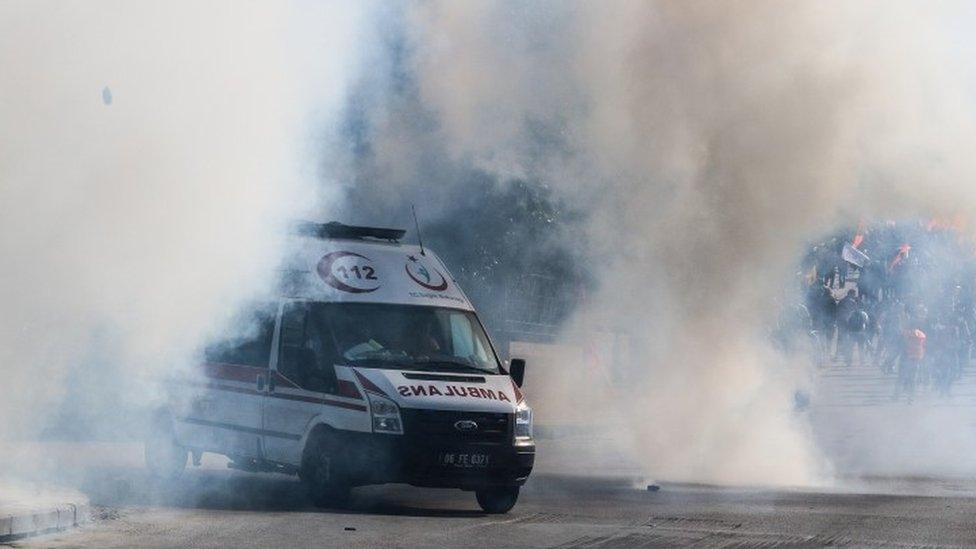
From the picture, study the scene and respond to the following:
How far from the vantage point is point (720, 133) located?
768 inches

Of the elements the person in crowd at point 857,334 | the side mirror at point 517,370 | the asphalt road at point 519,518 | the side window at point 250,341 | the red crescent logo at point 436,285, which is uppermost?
the person in crowd at point 857,334

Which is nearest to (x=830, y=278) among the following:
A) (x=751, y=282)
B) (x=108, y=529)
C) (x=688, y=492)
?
(x=751, y=282)

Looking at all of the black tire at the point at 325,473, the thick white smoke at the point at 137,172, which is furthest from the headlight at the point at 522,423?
the thick white smoke at the point at 137,172

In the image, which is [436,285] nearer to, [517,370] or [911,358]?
[517,370]

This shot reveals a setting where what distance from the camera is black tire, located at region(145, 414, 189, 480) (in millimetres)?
16188

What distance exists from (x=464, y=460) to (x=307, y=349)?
1677 millimetres

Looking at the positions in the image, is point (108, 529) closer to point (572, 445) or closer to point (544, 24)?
point (544, 24)

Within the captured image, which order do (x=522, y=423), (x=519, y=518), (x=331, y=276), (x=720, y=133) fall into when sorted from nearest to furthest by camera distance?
(x=519, y=518), (x=522, y=423), (x=331, y=276), (x=720, y=133)

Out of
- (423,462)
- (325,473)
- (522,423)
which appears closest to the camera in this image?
(423,462)

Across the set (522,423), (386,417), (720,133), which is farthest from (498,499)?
(720,133)

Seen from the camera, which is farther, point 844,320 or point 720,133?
point 844,320

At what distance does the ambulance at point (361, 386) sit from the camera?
45.7 ft

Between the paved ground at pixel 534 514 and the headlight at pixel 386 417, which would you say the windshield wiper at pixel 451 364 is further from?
the paved ground at pixel 534 514

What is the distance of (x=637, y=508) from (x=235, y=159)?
4.40 metres
